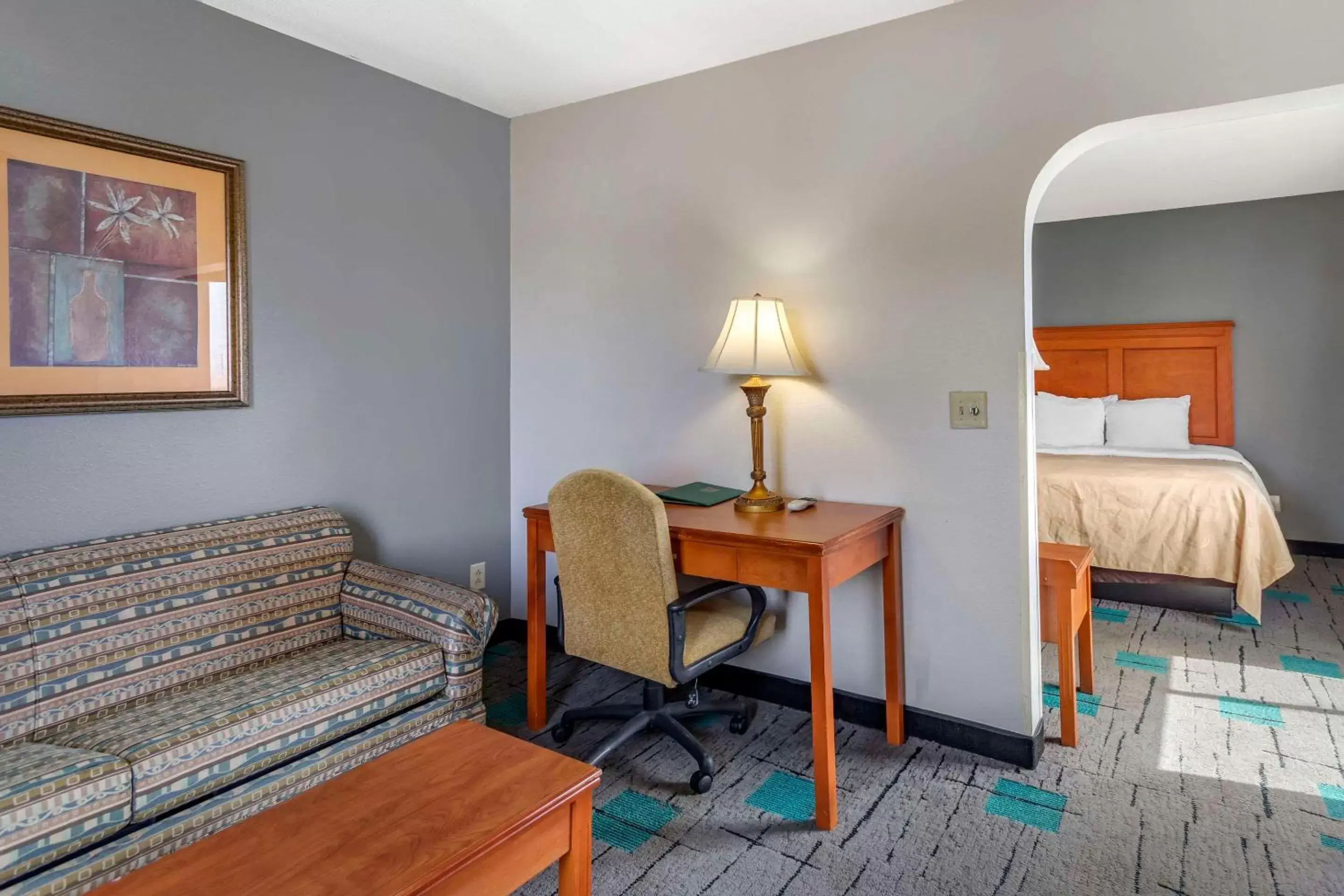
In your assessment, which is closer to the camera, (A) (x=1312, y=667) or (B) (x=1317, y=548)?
(A) (x=1312, y=667)

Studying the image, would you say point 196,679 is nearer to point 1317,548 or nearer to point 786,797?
point 786,797

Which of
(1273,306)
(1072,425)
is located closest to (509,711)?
(1072,425)

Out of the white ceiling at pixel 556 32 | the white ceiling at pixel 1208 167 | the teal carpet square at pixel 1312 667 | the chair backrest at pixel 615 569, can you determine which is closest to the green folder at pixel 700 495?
the chair backrest at pixel 615 569

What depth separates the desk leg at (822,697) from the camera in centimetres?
199

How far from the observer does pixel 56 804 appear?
1.47 m

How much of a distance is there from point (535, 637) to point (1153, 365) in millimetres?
4852

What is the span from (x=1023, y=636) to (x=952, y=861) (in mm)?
727

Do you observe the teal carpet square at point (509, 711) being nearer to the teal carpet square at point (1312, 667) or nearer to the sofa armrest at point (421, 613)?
the sofa armrest at point (421, 613)

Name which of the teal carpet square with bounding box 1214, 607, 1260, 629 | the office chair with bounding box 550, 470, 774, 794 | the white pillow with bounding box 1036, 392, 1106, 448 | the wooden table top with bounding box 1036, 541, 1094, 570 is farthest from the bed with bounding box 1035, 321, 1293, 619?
the office chair with bounding box 550, 470, 774, 794

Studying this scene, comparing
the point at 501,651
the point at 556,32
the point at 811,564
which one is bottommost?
the point at 501,651

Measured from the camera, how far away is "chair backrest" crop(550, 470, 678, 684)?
2086mm

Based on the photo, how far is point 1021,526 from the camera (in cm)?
229

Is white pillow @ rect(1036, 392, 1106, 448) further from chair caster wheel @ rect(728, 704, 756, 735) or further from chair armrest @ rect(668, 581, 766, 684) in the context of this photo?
chair armrest @ rect(668, 581, 766, 684)

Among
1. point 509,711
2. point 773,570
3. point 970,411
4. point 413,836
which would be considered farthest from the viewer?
point 509,711
